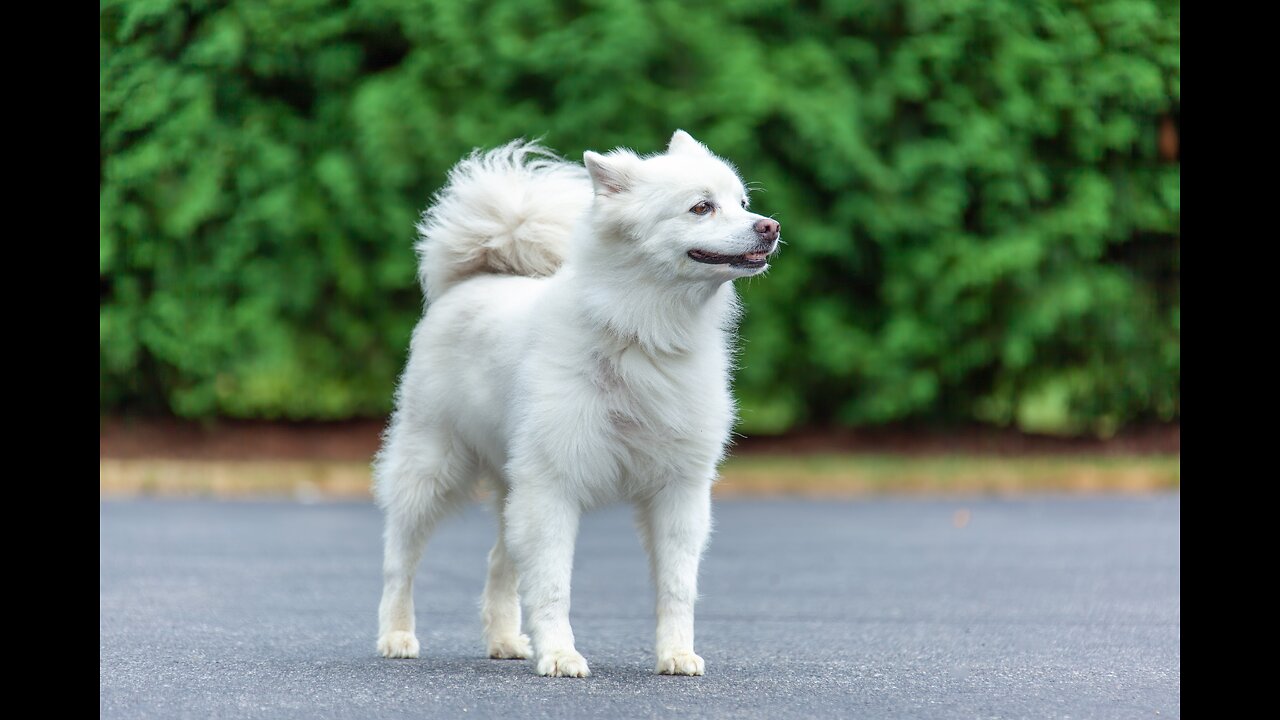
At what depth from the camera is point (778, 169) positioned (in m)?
14.0

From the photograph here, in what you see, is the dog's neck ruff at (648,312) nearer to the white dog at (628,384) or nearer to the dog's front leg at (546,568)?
the white dog at (628,384)

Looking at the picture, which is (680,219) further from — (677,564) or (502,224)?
(502,224)

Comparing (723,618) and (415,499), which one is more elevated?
(415,499)

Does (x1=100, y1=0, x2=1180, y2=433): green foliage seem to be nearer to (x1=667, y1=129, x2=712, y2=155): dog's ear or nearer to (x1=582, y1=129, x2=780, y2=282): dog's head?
(x1=667, y1=129, x2=712, y2=155): dog's ear

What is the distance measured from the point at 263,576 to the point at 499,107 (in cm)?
616

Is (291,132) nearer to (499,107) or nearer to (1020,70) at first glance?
(499,107)

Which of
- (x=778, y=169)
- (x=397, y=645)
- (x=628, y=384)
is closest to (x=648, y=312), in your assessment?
(x=628, y=384)

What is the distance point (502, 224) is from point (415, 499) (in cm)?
121

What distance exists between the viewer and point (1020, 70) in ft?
46.2

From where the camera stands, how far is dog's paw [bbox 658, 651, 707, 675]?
5.71 meters

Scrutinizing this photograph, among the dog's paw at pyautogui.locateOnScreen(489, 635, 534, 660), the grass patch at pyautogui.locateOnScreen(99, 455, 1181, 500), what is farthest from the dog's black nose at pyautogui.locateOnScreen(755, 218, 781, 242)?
the grass patch at pyautogui.locateOnScreen(99, 455, 1181, 500)

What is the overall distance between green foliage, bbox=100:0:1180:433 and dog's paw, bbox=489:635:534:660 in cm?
773

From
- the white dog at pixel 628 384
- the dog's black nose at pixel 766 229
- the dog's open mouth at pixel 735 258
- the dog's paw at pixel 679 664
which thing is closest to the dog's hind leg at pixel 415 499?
the white dog at pixel 628 384

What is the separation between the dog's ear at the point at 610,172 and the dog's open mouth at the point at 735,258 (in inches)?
15.0
